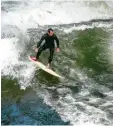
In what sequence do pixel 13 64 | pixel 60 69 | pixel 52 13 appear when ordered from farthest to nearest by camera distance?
1. pixel 52 13
2. pixel 13 64
3. pixel 60 69

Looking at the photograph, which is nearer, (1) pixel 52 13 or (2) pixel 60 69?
(2) pixel 60 69

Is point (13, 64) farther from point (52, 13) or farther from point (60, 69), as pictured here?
point (52, 13)

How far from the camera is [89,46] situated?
18906 mm

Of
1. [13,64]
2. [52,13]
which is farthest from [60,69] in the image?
[52,13]

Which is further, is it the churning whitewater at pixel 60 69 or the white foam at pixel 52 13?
the white foam at pixel 52 13

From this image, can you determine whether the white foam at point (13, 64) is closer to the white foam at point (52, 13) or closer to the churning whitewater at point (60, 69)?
the churning whitewater at point (60, 69)

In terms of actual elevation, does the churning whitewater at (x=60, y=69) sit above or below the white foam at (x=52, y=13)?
below

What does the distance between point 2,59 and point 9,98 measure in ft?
11.5

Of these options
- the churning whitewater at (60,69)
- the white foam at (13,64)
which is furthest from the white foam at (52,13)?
the white foam at (13,64)

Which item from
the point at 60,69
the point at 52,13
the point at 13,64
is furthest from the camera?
the point at 52,13

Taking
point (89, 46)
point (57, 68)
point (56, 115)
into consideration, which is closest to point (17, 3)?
point (89, 46)

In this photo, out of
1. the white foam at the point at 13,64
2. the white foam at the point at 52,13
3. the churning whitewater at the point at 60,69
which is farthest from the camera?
the white foam at the point at 52,13

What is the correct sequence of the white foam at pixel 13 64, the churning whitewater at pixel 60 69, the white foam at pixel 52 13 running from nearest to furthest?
the churning whitewater at pixel 60 69 → the white foam at pixel 13 64 → the white foam at pixel 52 13

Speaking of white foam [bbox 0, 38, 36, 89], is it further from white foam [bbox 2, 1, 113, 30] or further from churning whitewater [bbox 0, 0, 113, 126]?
white foam [bbox 2, 1, 113, 30]
